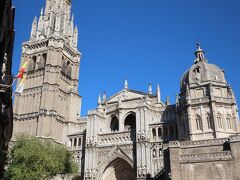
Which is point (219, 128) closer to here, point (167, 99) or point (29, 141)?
point (167, 99)

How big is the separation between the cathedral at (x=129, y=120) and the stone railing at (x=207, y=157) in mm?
15

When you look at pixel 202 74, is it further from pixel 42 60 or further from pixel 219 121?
pixel 42 60

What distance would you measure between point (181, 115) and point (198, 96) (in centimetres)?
327

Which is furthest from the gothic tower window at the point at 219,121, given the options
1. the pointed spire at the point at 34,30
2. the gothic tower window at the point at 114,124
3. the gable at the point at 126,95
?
the pointed spire at the point at 34,30

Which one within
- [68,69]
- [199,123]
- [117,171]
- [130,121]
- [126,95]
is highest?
[68,69]

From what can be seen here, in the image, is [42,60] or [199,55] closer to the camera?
[199,55]

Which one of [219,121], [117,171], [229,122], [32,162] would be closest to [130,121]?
[117,171]

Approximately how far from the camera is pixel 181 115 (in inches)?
1470

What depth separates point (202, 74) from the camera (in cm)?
3769

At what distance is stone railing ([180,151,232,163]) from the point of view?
2289 centimetres

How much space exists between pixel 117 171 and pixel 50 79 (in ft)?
63.7

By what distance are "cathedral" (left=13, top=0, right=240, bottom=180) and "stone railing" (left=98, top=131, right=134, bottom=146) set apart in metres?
0.14

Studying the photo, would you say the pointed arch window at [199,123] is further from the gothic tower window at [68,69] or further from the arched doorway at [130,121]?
the gothic tower window at [68,69]

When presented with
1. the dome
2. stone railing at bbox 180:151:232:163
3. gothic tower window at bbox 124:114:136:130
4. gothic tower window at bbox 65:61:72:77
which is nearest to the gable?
gothic tower window at bbox 124:114:136:130
